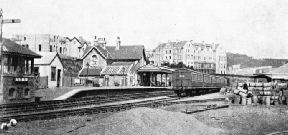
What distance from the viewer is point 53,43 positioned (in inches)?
2965

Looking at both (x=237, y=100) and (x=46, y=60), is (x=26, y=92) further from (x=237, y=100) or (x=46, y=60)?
(x=237, y=100)

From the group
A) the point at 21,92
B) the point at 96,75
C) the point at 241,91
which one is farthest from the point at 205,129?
the point at 96,75

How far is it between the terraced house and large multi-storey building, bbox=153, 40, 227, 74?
3725 cm

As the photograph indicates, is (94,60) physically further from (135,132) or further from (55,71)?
(135,132)

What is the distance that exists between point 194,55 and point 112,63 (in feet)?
152

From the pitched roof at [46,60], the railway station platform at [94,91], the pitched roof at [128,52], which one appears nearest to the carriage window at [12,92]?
the railway station platform at [94,91]

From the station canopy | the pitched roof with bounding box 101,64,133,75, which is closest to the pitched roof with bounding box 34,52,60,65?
the pitched roof with bounding box 101,64,133,75

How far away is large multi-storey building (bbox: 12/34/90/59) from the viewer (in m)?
69.6

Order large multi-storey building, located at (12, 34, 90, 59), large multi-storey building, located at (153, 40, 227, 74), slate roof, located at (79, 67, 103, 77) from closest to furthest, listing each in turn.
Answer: slate roof, located at (79, 67, 103, 77) → large multi-storey building, located at (12, 34, 90, 59) → large multi-storey building, located at (153, 40, 227, 74)

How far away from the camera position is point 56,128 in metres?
13.7

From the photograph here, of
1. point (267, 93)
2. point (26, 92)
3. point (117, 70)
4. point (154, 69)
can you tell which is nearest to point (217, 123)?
point (267, 93)

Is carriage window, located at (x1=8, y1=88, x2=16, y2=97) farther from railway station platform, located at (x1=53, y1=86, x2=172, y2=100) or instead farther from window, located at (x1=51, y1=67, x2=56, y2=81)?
window, located at (x1=51, y1=67, x2=56, y2=81)

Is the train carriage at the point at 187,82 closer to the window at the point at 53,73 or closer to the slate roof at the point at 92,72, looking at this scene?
the window at the point at 53,73

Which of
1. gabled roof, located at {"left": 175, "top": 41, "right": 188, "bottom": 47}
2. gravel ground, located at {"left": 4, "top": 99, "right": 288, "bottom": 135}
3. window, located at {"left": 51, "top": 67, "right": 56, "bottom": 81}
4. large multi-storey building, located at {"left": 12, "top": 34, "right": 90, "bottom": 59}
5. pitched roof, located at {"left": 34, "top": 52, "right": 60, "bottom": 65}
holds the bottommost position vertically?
gravel ground, located at {"left": 4, "top": 99, "right": 288, "bottom": 135}
